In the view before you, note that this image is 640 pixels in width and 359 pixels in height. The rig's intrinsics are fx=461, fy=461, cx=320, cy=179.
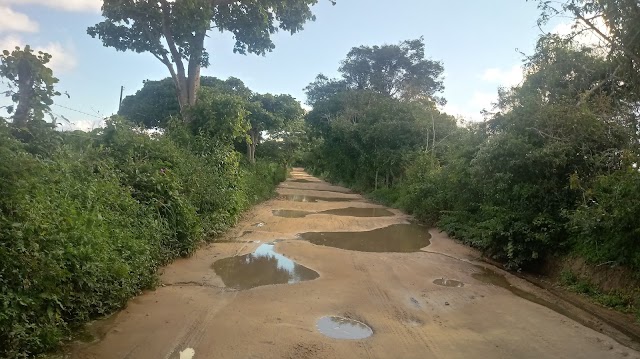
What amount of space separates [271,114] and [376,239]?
1644cm

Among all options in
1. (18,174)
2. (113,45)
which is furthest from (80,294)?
(113,45)

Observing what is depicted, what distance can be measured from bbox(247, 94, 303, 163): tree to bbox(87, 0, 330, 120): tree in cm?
1004

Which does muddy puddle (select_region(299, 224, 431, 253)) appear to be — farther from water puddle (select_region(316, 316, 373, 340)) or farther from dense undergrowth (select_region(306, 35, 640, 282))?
water puddle (select_region(316, 316, 373, 340))

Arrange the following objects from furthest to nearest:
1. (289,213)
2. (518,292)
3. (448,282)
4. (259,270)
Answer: (289,213) < (259,270) < (448,282) < (518,292)

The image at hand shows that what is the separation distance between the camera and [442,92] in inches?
1459

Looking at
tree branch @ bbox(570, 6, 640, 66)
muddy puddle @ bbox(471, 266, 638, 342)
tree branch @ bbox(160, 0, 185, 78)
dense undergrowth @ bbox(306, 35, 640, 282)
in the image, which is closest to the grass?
dense undergrowth @ bbox(306, 35, 640, 282)

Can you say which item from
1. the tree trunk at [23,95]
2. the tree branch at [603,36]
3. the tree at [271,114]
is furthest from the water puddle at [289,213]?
the tree branch at [603,36]

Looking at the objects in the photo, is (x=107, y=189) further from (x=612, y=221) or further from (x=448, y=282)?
(x=612, y=221)

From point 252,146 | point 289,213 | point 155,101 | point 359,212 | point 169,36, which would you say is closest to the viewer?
point 169,36

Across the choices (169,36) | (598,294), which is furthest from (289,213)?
Answer: (598,294)

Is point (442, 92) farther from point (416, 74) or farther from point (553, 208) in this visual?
point (553, 208)

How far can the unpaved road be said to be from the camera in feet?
17.0

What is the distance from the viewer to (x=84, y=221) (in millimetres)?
6020

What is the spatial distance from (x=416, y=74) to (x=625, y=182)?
30144mm
